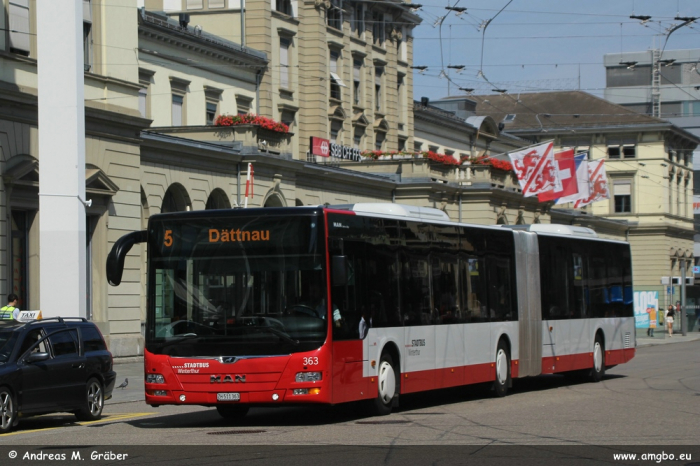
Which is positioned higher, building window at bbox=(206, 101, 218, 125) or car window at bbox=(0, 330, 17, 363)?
building window at bbox=(206, 101, 218, 125)

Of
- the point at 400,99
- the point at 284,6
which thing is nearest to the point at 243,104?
the point at 284,6

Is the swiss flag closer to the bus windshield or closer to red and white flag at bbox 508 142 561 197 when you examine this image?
red and white flag at bbox 508 142 561 197

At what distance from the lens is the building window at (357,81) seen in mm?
60625

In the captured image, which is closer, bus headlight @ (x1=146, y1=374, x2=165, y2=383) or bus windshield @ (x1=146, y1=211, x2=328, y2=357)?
bus windshield @ (x1=146, y1=211, x2=328, y2=357)

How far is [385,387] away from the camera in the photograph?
56.4 ft

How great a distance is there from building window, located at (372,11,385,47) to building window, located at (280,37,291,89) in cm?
886

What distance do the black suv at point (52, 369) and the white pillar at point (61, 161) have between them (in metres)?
4.46

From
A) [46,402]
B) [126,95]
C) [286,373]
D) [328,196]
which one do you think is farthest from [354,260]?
[328,196]

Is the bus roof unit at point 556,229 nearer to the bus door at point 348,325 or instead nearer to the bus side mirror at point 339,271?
the bus door at point 348,325

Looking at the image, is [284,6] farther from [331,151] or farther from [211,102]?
[211,102]

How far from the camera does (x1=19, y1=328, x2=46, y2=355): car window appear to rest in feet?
54.2

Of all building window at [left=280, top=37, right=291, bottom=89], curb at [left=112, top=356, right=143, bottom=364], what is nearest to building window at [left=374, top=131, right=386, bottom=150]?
building window at [left=280, top=37, right=291, bottom=89]
